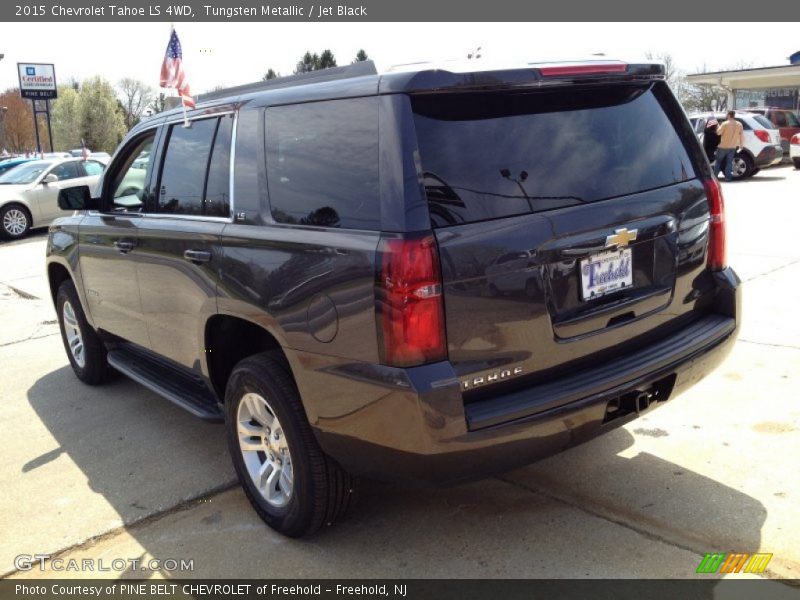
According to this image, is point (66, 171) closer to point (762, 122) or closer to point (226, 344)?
point (226, 344)

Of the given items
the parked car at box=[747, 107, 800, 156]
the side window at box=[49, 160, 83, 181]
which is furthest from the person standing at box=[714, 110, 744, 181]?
the side window at box=[49, 160, 83, 181]

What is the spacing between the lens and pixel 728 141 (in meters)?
18.0

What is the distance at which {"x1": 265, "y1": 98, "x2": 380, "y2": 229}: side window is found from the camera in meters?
2.79

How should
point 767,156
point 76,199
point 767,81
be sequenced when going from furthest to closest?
point 767,81, point 767,156, point 76,199

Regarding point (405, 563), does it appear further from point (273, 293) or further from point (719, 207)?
point (719, 207)

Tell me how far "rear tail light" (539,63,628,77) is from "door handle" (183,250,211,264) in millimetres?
1785

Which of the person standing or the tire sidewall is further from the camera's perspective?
the person standing

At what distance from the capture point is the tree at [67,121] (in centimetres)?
6109

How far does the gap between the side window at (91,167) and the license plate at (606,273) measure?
16.2 metres

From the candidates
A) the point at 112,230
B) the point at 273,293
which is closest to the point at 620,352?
the point at 273,293

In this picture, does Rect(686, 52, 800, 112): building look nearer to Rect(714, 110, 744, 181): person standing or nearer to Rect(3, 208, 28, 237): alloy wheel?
Rect(714, 110, 744, 181): person standing

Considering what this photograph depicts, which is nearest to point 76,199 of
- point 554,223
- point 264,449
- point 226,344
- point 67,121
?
point 226,344

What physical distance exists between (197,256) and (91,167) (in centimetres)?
1515

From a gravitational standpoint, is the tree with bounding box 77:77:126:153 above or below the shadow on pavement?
above
